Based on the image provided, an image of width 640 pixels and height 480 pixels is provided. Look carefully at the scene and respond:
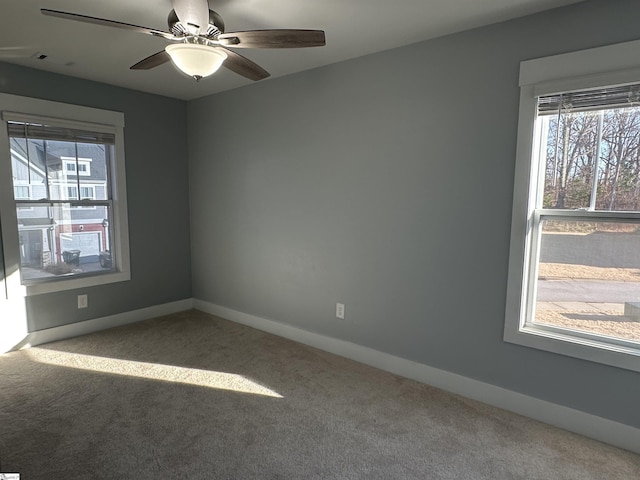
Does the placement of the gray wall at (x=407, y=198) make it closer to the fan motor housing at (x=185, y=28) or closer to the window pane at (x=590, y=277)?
the window pane at (x=590, y=277)

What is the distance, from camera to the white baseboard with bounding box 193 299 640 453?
84.0 inches

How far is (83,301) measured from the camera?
372 cm

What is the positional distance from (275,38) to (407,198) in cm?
145

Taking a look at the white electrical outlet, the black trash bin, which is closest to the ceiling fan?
the black trash bin

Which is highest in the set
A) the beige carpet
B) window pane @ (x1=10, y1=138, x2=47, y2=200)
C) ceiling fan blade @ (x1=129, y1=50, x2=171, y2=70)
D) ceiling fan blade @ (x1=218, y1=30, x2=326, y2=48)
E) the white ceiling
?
the white ceiling

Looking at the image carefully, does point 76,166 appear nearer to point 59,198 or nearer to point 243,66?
point 59,198

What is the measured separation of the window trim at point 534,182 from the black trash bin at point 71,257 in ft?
12.4

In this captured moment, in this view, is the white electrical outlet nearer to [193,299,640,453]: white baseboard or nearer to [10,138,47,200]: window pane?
[10,138,47,200]: window pane

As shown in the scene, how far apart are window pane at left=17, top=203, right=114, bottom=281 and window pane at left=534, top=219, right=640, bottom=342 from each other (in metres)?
3.90

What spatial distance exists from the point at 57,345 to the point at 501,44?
422cm

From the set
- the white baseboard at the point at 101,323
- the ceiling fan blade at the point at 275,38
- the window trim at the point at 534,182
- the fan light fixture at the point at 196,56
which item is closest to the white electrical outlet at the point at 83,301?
the white baseboard at the point at 101,323

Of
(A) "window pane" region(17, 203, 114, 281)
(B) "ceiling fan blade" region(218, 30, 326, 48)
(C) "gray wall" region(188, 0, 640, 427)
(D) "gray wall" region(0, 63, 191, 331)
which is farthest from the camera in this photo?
(D) "gray wall" region(0, 63, 191, 331)

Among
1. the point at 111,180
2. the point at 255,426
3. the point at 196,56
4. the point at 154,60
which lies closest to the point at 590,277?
the point at 255,426

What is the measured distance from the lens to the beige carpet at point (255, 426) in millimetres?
1929
